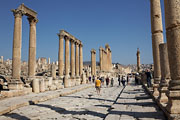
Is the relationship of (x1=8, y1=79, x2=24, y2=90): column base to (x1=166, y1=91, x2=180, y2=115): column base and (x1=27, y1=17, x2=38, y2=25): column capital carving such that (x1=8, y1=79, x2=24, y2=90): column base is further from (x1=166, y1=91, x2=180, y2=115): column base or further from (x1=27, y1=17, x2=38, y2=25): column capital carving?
(x1=166, y1=91, x2=180, y2=115): column base

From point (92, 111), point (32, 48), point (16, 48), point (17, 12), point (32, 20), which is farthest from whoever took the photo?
point (32, 20)

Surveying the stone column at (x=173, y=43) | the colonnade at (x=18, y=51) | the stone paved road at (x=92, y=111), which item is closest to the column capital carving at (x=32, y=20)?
the colonnade at (x=18, y=51)

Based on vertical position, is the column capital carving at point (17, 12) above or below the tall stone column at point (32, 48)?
above

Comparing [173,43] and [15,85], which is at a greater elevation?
[173,43]

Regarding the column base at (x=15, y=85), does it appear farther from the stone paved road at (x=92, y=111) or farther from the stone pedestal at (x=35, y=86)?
the stone paved road at (x=92, y=111)

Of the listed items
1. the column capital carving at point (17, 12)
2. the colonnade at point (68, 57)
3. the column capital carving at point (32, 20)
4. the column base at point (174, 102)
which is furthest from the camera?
the colonnade at point (68, 57)

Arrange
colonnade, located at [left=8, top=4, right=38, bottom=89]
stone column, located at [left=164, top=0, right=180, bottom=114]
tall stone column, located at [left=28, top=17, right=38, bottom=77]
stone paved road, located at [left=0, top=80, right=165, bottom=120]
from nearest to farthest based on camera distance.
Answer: stone column, located at [left=164, top=0, right=180, bottom=114], stone paved road, located at [left=0, top=80, right=165, bottom=120], colonnade, located at [left=8, top=4, right=38, bottom=89], tall stone column, located at [left=28, top=17, right=38, bottom=77]

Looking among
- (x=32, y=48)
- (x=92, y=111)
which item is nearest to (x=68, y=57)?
(x=32, y=48)

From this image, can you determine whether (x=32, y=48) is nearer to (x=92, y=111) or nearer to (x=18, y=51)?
(x=18, y=51)

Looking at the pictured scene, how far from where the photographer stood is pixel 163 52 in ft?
28.5

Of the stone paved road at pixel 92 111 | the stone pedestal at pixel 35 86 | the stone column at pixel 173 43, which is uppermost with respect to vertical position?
the stone column at pixel 173 43

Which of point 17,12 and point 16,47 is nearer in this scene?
point 16,47

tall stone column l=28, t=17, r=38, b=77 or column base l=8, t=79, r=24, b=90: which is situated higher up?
tall stone column l=28, t=17, r=38, b=77

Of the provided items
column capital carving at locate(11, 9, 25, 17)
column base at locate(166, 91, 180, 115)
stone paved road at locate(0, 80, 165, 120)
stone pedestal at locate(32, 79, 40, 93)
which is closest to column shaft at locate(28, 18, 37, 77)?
column capital carving at locate(11, 9, 25, 17)
